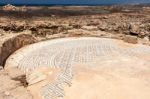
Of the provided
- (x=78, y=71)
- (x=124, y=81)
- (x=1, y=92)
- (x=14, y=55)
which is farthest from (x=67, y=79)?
(x=14, y=55)

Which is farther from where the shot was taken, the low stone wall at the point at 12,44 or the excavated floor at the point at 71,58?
the low stone wall at the point at 12,44

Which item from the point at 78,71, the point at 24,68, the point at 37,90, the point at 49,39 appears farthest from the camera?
the point at 49,39

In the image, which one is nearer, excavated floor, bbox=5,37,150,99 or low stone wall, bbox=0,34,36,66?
excavated floor, bbox=5,37,150,99

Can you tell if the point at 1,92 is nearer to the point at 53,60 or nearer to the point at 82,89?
the point at 82,89

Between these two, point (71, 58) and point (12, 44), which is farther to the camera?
point (12, 44)

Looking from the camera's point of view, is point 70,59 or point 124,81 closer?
point 124,81
